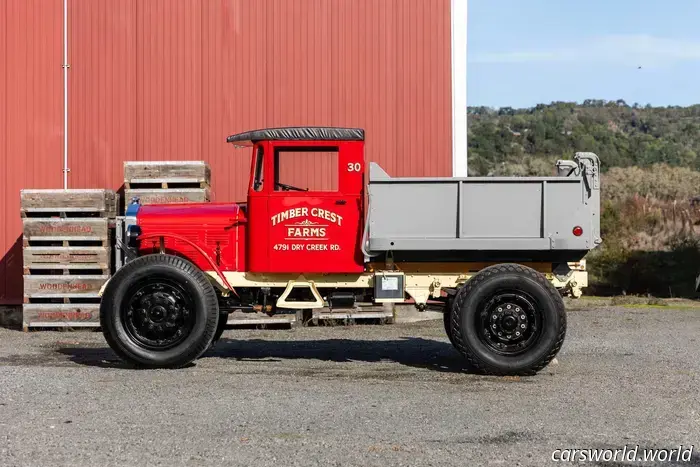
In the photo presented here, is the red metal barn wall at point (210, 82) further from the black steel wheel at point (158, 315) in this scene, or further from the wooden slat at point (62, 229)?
the black steel wheel at point (158, 315)

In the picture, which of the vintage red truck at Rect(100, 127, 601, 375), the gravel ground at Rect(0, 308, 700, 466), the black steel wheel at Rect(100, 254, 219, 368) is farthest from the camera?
the black steel wheel at Rect(100, 254, 219, 368)

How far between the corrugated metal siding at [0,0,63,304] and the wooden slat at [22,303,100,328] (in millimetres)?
2375

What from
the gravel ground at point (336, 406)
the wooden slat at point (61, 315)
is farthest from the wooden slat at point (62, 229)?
the gravel ground at point (336, 406)

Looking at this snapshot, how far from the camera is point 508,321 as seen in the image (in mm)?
10109

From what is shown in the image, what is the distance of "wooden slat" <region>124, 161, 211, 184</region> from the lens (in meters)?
15.0

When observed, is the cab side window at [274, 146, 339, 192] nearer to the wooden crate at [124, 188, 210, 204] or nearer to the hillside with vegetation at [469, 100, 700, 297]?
the wooden crate at [124, 188, 210, 204]

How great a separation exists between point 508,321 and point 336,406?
2706 millimetres

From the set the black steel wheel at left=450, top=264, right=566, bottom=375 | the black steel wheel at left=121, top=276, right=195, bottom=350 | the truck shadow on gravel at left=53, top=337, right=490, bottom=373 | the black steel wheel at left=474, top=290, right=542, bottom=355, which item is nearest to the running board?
the truck shadow on gravel at left=53, top=337, right=490, bottom=373

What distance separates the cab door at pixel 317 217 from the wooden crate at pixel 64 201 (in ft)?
17.5

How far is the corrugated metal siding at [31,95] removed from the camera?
16328 mm

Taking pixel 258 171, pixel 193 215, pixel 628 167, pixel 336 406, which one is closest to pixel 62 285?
pixel 193 215

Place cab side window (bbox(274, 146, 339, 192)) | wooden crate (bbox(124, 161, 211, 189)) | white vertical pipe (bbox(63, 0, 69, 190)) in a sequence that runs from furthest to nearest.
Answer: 1. white vertical pipe (bbox(63, 0, 69, 190))
2. wooden crate (bbox(124, 161, 211, 189))
3. cab side window (bbox(274, 146, 339, 192))

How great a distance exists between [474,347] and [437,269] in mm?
1030

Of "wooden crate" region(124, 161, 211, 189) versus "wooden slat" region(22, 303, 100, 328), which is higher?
"wooden crate" region(124, 161, 211, 189)
